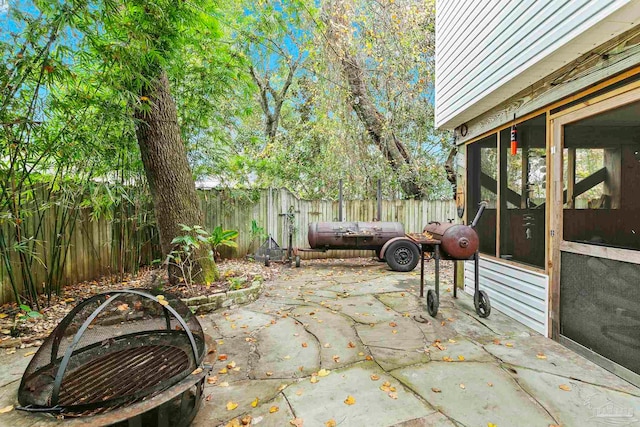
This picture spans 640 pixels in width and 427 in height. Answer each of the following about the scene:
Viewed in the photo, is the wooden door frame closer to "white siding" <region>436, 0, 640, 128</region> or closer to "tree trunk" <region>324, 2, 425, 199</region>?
"white siding" <region>436, 0, 640, 128</region>

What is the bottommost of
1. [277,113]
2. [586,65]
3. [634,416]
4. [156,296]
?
[634,416]

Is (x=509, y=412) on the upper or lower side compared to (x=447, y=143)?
lower

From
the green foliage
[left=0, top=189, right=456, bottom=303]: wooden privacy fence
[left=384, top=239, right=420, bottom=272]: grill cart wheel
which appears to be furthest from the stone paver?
the green foliage

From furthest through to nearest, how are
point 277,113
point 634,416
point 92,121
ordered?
point 277,113, point 92,121, point 634,416

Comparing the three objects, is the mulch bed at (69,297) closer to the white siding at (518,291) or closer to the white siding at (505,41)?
the white siding at (518,291)

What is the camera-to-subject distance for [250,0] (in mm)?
5559

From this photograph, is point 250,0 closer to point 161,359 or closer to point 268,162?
point 268,162

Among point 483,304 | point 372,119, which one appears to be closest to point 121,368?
point 483,304

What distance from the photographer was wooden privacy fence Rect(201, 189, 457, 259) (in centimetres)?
696

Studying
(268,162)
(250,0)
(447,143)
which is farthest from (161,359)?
(447,143)

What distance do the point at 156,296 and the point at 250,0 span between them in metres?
5.48

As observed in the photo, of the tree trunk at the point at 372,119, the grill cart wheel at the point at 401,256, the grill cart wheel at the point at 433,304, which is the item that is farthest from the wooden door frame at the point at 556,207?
the tree trunk at the point at 372,119

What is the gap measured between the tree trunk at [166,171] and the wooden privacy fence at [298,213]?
2672 mm

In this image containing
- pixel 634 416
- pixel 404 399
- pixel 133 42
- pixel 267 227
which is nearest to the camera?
pixel 634 416
